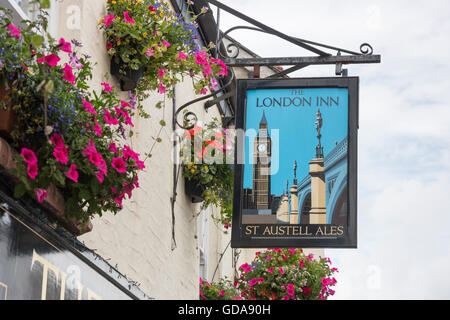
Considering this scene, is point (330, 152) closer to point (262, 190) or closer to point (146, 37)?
point (262, 190)

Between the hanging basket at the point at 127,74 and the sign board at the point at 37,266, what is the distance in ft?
6.67

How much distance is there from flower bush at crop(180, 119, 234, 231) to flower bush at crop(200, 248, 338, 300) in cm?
208

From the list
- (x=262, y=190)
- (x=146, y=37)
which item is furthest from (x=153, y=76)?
(x=262, y=190)

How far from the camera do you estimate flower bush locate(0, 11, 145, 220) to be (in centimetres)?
360

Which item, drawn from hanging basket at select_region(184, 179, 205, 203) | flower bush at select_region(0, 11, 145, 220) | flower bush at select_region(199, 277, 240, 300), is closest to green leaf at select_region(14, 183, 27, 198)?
flower bush at select_region(0, 11, 145, 220)

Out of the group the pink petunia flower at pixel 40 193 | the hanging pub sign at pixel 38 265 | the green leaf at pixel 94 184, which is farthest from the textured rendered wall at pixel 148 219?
the pink petunia flower at pixel 40 193

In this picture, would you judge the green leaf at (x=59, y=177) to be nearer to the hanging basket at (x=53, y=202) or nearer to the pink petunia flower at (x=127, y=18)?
the hanging basket at (x=53, y=202)

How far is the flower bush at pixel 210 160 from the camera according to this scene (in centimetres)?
809

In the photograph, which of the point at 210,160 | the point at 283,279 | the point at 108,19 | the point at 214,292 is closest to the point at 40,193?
the point at 108,19

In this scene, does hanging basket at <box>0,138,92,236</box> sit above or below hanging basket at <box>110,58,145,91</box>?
below

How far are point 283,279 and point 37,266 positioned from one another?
6766 millimetres

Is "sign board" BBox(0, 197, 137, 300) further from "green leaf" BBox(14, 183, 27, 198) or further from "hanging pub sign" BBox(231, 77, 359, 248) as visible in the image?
"hanging pub sign" BBox(231, 77, 359, 248)

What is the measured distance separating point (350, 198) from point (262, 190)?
730mm

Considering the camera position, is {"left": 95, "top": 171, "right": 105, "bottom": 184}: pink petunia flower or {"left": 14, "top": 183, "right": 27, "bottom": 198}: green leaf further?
{"left": 95, "top": 171, "right": 105, "bottom": 184}: pink petunia flower
